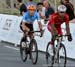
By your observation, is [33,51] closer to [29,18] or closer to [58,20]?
[29,18]

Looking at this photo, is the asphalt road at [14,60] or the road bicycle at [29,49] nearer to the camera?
the asphalt road at [14,60]

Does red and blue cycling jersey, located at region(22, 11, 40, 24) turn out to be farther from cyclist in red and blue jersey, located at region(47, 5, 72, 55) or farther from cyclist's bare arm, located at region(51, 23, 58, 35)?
cyclist's bare arm, located at region(51, 23, 58, 35)

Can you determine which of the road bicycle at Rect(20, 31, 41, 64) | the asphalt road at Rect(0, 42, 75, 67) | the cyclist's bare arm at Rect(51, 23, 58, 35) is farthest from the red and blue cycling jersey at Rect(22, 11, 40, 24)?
the cyclist's bare arm at Rect(51, 23, 58, 35)

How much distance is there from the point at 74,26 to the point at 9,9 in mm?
12966

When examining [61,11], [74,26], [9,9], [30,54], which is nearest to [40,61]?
[30,54]

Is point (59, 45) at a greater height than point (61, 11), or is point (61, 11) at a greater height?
point (61, 11)

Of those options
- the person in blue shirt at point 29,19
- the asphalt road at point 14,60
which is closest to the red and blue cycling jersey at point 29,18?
the person in blue shirt at point 29,19

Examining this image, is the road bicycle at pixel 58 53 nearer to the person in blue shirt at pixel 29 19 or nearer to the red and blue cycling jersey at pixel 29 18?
the person in blue shirt at pixel 29 19

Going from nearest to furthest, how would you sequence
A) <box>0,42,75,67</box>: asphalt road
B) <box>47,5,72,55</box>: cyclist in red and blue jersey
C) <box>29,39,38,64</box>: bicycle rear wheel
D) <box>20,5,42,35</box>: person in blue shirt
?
<box>47,5,72,55</box>: cyclist in red and blue jersey → <box>0,42,75,67</box>: asphalt road → <box>29,39,38,64</box>: bicycle rear wheel → <box>20,5,42,35</box>: person in blue shirt

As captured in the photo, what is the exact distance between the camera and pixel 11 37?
20125mm

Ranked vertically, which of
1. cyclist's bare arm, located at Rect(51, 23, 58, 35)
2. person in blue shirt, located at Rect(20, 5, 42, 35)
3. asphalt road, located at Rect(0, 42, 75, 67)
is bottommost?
asphalt road, located at Rect(0, 42, 75, 67)

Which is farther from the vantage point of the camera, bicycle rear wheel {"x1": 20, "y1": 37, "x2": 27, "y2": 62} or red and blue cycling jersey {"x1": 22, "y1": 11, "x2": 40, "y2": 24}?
bicycle rear wheel {"x1": 20, "y1": 37, "x2": 27, "y2": 62}

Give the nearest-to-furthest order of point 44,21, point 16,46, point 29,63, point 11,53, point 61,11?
point 61,11 < point 29,63 < point 11,53 < point 44,21 < point 16,46

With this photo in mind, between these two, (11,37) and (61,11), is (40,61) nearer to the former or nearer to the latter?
(61,11)
